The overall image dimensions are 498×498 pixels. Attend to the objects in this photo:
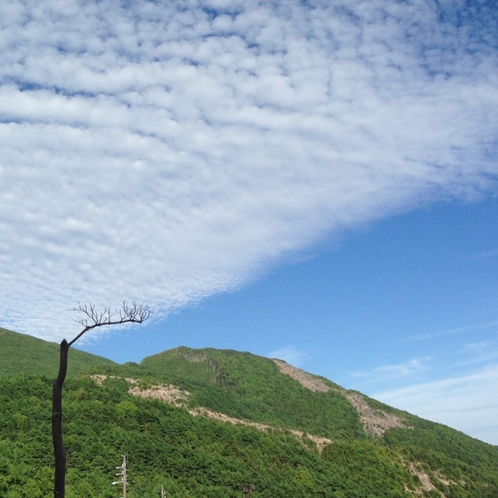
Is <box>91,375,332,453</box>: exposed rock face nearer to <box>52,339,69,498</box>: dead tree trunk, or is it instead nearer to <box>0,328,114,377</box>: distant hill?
<box>0,328,114,377</box>: distant hill

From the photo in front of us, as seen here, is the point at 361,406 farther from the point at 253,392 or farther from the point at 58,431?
the point at 58,431

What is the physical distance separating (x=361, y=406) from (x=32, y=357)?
71392mm

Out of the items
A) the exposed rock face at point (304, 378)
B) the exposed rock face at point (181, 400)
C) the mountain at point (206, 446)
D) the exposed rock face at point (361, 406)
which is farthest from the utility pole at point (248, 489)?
the exposed rock face at point (304, 378)

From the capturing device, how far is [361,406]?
110 metres

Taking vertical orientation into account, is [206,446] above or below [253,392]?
below

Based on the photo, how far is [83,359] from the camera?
114938 mm

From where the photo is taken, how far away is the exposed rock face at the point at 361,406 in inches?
4041

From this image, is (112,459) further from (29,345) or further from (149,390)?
(29,345)

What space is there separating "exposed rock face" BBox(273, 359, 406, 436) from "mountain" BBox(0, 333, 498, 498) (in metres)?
0.72

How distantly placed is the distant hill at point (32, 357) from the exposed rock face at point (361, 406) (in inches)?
1774

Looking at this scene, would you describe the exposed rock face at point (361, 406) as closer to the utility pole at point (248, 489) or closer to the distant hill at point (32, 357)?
the distant hill at point (32, 357)

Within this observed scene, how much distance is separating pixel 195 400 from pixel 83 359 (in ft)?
172

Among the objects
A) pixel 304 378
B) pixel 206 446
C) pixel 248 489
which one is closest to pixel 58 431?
pixel 248 489

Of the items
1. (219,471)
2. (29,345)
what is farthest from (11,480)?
(29,345)
